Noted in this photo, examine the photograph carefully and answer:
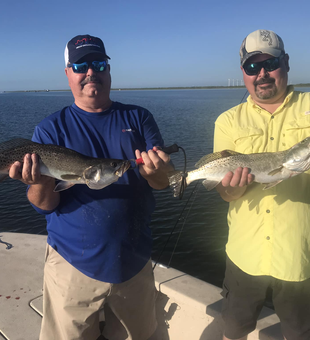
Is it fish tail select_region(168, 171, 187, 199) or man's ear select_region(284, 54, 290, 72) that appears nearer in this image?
man's ear select_region(284, 54, 290, 72)

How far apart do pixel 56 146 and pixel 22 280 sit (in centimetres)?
339

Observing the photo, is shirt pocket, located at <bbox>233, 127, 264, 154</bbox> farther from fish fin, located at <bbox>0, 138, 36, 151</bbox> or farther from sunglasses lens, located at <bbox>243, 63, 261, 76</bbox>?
fish fin, located at <bbox>0, 138, 36, 151</bbox>

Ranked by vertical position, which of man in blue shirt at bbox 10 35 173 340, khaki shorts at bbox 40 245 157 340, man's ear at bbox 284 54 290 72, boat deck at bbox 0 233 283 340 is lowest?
boat deck at bbox 0 233 283 340

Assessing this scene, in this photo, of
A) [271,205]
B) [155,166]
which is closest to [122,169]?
[155,166]

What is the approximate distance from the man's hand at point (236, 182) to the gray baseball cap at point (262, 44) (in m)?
1.39

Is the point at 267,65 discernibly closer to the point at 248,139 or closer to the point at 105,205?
the point at 248,139

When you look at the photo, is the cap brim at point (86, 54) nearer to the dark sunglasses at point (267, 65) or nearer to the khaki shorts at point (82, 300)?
the dark sunglasses at point (267, 65)

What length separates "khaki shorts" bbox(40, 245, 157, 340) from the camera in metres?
3.50

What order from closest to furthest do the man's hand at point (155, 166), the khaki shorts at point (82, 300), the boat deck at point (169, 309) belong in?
the man's hand at point (155, 166) → the khaki shorts at point (82, 300) → the boat deck at point (169, 309)

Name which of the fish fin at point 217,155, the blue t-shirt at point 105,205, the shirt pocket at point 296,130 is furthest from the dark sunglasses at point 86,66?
the shirt pocket at point 296,130

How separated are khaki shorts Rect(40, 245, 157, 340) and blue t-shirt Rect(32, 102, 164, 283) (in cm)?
14

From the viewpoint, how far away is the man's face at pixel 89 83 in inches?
142

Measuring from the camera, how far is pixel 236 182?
11.8 ft

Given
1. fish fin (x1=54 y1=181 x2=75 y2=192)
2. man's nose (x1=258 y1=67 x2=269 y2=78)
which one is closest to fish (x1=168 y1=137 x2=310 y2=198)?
man's nose (x1=258 y1=67 x2=269 y2=78)
